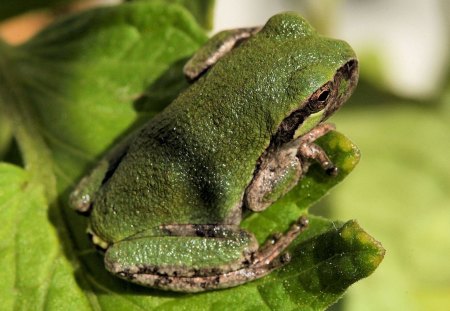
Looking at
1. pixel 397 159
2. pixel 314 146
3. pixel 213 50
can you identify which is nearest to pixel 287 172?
pixel 314 146

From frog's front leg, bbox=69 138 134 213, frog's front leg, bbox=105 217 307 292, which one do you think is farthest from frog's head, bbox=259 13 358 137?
frog's front leg, bbox=69 138 134 213

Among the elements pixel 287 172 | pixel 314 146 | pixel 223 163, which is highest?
pixel 314 146

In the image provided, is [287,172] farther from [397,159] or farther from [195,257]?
[397,159]

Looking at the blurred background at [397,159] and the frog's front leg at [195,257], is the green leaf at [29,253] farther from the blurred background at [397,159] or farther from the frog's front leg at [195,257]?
the blurred background at [397,159]

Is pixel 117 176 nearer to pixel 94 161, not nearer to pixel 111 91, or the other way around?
pixel 94 161

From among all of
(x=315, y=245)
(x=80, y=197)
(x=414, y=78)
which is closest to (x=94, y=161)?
(x=80, y=197)

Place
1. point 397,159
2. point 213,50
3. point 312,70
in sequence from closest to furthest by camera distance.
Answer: point 312,70 < point 213,50 < point 397,159

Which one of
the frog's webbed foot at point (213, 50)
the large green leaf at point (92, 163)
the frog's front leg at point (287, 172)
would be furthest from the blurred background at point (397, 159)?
the frog's front leg at point (287, 172)
